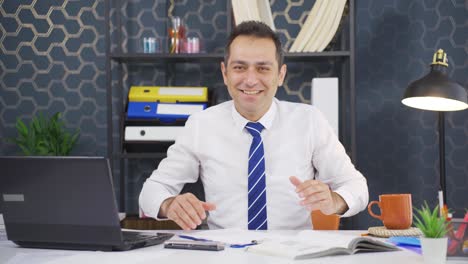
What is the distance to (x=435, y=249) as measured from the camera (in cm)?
132

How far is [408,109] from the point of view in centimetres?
337

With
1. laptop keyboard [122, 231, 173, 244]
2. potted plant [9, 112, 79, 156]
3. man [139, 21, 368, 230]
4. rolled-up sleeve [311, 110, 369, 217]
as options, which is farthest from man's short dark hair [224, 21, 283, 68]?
potted plant [9, 112, 79, 156]

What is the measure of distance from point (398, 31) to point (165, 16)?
1.29m

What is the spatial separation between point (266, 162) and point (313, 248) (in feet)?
2.70

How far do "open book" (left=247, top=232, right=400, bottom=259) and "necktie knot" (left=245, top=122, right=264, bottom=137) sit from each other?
732 millimetres

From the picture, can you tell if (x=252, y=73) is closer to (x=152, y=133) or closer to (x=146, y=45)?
(x=152, y=133)

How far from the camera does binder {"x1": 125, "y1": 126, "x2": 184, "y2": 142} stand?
10.0 feet

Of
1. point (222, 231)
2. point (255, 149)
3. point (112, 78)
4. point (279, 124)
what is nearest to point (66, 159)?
point (222, 231)

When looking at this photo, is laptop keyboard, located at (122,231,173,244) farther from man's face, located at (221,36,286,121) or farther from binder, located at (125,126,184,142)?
binder, located at (125,126,184,142)

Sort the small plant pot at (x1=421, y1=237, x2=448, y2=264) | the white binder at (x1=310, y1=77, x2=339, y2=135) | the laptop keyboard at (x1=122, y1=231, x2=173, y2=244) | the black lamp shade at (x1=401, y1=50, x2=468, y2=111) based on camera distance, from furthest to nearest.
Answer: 1. the white binder at (x1=310, y1=77, x2=339, y2=135)
2. the black lamp shade at (x1=401, y1=50, x2=468, y2=111)
3. the laptop keyboard at (x1=122, y1=231, x2=173, y2=244)
4. the small plant pot at (x1=421, y1=237, x2=448, y2=264)

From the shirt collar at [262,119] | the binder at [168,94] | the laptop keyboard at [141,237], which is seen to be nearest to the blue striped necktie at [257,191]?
the shirt collar at [262,119]

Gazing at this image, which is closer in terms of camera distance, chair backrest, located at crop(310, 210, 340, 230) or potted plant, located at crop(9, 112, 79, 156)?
chair backrest, located at crop(310, 210, 340, 230)

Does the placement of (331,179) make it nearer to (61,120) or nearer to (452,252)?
(452,252)

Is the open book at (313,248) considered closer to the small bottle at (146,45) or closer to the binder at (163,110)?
the binder at (163,110)
